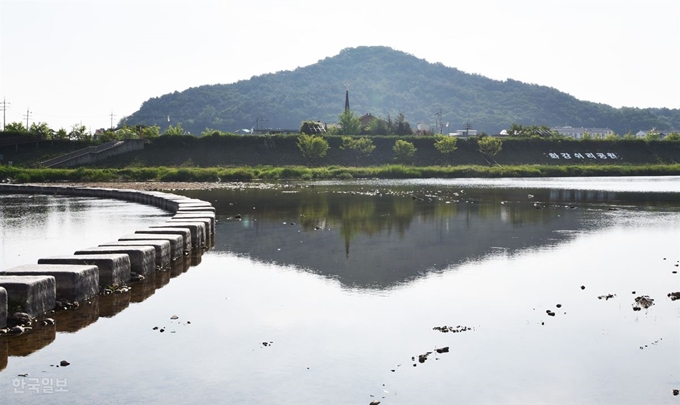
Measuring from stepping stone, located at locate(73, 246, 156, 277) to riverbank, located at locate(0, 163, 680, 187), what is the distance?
194 feet

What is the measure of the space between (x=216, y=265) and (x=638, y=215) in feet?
73.4

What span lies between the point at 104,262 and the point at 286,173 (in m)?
71.3

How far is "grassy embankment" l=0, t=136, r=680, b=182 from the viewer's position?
82.2 meters

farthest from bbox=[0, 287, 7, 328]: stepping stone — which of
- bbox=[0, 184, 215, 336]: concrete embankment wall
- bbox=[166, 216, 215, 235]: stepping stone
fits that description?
bbox=[166, 216, 215, 235]: stepping stone

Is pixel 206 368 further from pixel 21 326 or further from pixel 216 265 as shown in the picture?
pixel 216 265

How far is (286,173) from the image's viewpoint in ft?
290

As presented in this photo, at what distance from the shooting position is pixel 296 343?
13.0 meters

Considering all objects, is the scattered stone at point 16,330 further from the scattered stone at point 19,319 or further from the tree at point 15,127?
the tree at point 15,127

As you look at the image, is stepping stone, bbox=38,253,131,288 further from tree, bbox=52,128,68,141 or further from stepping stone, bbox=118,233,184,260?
tree, bbox=52,128,68,141

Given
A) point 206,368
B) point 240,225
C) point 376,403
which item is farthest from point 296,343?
point 240,225

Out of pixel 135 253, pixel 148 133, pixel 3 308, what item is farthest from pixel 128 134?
pixel 3 308

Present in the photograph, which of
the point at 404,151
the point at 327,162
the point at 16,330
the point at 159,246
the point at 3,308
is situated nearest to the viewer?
the point at 16,330

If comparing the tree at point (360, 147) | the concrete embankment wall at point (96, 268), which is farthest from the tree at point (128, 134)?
the concrete embankment wall at point (96, 268)

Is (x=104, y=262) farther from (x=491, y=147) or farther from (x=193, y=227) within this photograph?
(x=491, y=147)
